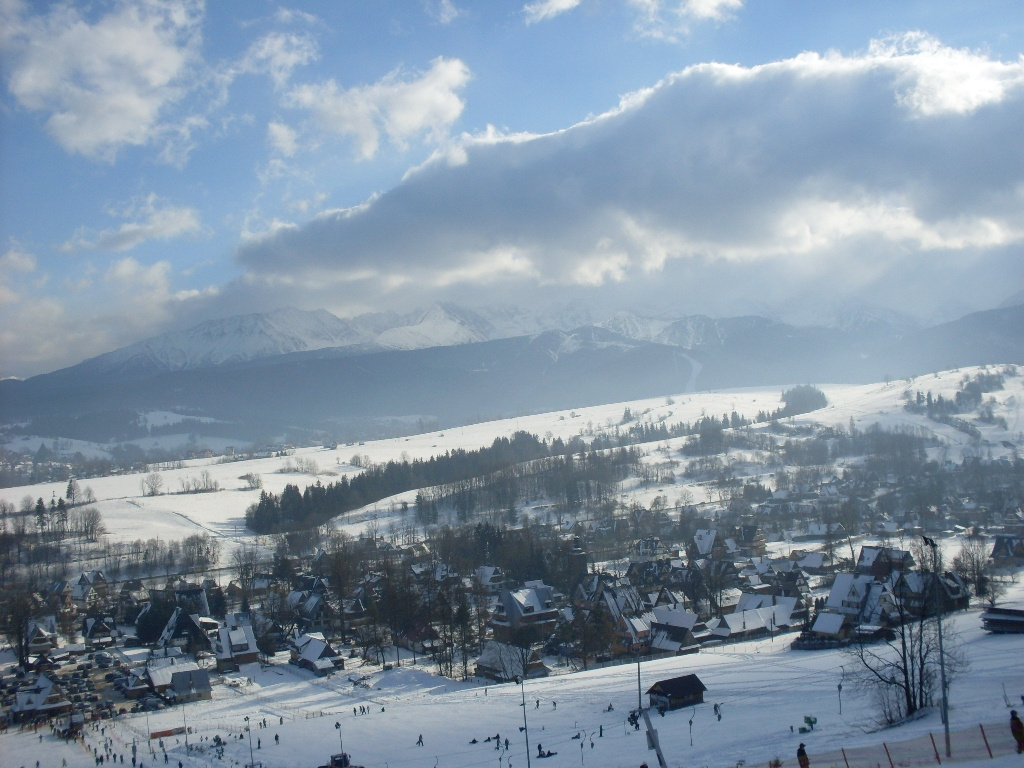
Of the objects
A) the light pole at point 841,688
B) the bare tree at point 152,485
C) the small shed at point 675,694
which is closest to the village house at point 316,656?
the small shed at point 675,694

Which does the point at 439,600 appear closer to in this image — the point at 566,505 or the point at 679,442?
the point at 566,505

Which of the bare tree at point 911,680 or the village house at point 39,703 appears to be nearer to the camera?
the bare tree at point 911,680

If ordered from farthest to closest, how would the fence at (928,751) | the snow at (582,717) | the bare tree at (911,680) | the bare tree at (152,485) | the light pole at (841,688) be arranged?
the bare tree at (152,485) < the light pole at (841,688) < the snow at (582,717) < the bare tree at (911,680) < the fence at (928,751)

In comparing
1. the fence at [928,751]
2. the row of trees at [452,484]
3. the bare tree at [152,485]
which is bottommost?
the fence at [928,751]

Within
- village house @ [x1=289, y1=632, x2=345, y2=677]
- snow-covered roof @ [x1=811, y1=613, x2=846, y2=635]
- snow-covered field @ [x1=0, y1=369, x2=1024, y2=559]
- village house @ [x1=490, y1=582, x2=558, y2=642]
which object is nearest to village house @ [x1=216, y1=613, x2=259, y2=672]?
village house @ [x1=289, y1=632, x2=345, y2=677]

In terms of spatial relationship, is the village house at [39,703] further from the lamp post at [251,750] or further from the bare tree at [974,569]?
the bare tree at [974,569]
